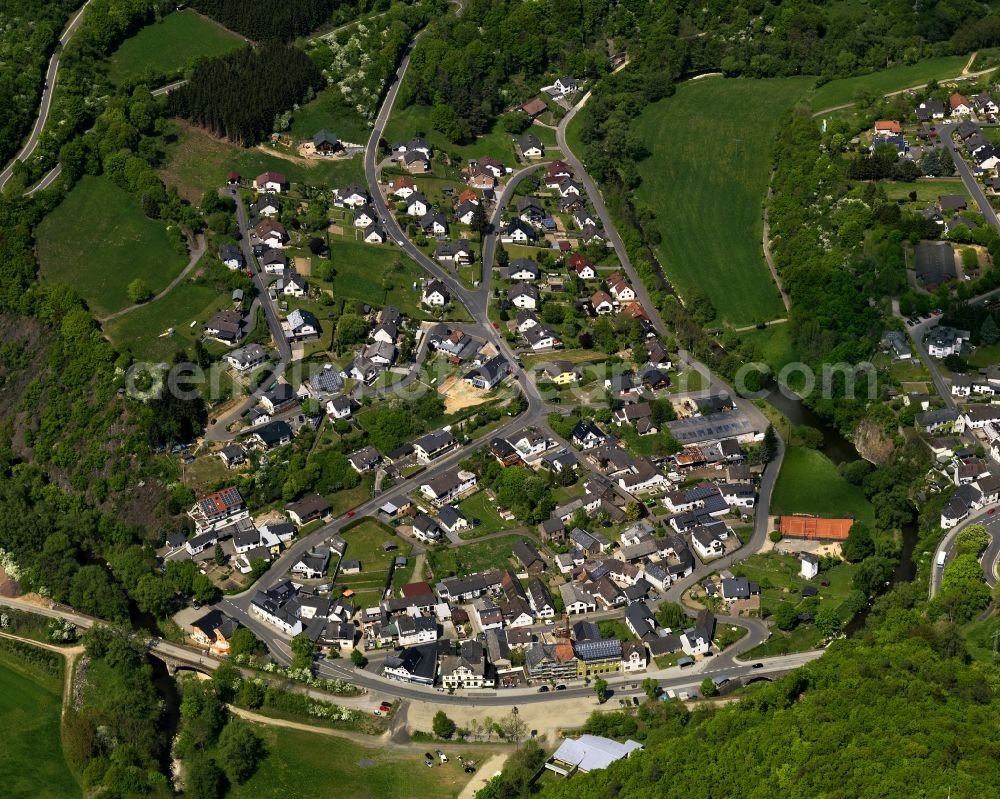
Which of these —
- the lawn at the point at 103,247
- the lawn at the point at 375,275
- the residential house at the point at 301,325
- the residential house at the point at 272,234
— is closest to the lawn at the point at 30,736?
the residential house at the point at 301,325

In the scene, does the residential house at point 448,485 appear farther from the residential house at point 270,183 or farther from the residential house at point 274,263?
the residential house at point 270,183

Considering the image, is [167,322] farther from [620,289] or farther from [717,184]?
[717,184]

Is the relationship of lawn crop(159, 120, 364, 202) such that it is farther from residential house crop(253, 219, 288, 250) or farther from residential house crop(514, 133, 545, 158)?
residential house crop(514, 133, 545, 158)

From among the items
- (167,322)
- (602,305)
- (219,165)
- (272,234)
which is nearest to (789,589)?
(602,305)

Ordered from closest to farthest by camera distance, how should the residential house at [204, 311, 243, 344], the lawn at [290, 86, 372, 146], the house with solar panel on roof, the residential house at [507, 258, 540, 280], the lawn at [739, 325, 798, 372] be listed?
the house with solar panel on roof < the residential house at [204, 311, 243, 344] < the lawn at [739, 325, 798, 372] < the residential house at [507, 258, 540, 280] < the lawn at [290, 86, 372, 146]

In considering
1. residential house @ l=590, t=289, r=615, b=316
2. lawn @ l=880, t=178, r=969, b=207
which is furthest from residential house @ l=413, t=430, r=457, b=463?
lawn @ l=880, t=178, r=969, b=207

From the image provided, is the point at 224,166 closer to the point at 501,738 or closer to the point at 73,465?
the point at 73,465
